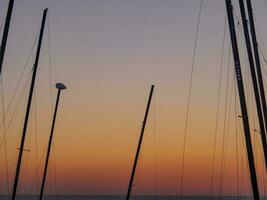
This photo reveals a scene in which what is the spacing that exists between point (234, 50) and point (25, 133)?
40.4 feet

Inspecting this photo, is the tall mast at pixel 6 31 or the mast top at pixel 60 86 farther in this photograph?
the mast top at pixel 60 86

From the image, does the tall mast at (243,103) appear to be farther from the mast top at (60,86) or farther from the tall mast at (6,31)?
the mast top at (60,86)

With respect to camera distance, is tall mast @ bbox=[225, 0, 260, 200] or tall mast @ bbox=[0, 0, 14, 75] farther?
tall mast @ bbox=[0, 0, 14, 75]

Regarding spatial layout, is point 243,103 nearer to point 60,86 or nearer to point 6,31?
point 6,31

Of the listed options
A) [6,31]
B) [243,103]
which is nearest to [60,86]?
[6,31]

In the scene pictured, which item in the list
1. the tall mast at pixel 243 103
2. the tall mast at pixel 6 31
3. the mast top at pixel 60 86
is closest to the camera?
the tall mast at pixel 243 103

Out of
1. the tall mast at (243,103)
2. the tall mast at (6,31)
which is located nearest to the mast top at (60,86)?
the tall mast at (6,31)

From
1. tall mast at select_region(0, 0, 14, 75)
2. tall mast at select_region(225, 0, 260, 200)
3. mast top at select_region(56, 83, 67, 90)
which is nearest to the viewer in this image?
tall mast at select_region(225, 0, 260, 200)

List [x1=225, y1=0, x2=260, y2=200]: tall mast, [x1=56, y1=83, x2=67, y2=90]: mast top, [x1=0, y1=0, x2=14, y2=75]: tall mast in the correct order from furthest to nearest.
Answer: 1. [x1=56, y1=83, x2=67, y2=90]: mast top
2. [x1=0, y1=0, x2=14, y2=75]: tall mast
3. [x1=225, y1=0, x2=260, y2=200]: tall mast

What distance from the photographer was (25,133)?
26266 millimetres

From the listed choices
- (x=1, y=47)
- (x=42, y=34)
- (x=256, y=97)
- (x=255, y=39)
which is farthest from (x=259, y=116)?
(x=42, y=34)

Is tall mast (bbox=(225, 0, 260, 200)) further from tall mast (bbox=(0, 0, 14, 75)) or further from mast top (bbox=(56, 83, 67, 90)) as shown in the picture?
mast top (bbox=(56, 83, 67, 90))

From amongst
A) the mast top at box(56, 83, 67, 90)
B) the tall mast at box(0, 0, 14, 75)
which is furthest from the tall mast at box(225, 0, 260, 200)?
the mast top at box(56, 83, 67, 90)

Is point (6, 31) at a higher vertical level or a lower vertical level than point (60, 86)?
higher
